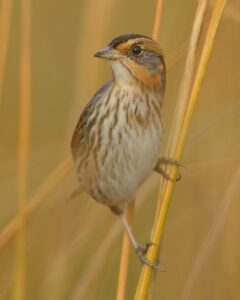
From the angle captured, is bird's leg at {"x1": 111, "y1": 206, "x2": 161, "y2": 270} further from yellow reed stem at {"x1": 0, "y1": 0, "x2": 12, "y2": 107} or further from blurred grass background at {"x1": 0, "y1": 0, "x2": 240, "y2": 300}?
yellow reed stem at {"x1": 0, "y1": 0, "x2": 12, "y2": 107}

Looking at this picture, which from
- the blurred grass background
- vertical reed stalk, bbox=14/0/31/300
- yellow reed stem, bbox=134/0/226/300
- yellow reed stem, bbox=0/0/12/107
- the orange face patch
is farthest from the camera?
the blurred grass background

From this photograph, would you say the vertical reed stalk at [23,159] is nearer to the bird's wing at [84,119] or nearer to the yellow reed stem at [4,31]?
the yellow reed stem at [4,31]

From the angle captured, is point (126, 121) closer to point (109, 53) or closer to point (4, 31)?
point (109, 53)

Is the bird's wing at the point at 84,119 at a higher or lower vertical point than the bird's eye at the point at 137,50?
lower

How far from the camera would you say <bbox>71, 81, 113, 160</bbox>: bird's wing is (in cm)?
197

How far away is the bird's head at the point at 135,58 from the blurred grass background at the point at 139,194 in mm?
43

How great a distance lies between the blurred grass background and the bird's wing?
68 mm

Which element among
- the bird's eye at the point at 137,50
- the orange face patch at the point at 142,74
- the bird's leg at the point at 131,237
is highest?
the bird's eye at the point at 137,50

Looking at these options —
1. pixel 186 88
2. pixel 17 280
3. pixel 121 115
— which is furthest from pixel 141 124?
pixel 17 280

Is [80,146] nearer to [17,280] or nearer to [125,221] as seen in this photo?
[125,221]

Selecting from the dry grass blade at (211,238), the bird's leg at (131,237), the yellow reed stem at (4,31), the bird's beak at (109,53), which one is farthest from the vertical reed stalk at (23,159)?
the dry grass blade at (211,238)

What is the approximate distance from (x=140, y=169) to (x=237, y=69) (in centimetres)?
36

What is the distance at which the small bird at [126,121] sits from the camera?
189 cm

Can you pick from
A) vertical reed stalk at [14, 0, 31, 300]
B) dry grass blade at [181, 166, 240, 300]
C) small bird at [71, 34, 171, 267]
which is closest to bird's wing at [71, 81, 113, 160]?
small bird at [71, 34, 171, 267]
